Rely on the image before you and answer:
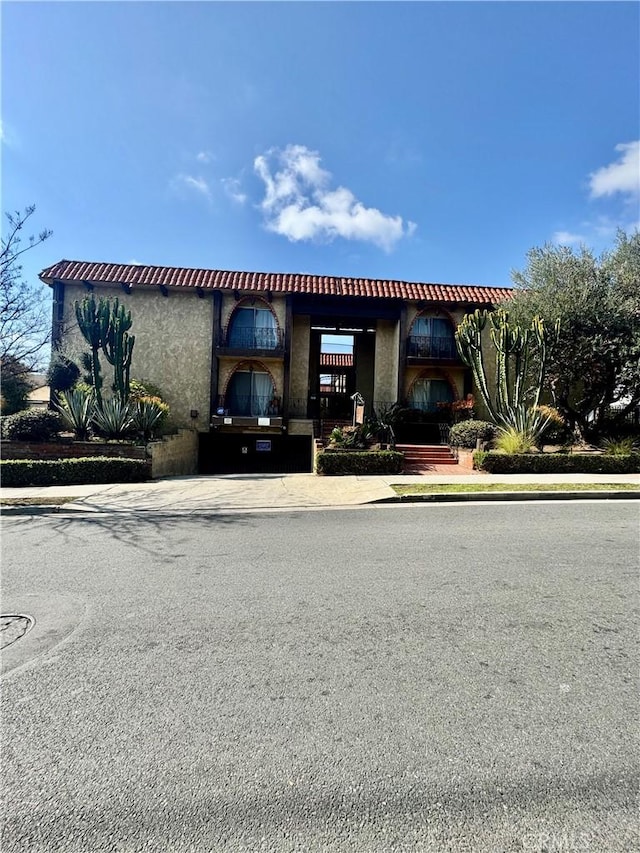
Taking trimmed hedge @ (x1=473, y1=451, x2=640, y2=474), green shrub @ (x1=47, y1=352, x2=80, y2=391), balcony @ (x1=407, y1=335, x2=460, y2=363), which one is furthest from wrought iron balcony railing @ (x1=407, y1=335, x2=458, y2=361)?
green shrub @ (x1=47, y1=352, x2=80, y2=391)

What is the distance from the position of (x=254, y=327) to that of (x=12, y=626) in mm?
15779

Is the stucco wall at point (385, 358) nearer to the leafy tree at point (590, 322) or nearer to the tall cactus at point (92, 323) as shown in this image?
the leafy tree at point (590, 322)

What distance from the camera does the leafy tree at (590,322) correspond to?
14.0 meters

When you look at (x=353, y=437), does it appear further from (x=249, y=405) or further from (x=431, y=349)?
(x=431, y=349)

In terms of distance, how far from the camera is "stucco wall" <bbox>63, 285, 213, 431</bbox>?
57.3ft

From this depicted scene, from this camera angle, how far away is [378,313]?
1822cm

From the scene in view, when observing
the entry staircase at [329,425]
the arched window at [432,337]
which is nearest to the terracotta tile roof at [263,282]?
the arched window at [432,337]

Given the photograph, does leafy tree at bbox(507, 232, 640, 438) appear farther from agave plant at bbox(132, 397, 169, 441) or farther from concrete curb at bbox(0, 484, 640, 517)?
agave plant at bbox(132, 397, 169, 441)

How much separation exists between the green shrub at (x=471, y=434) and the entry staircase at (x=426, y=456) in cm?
48

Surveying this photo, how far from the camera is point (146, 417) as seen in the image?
13.3 m

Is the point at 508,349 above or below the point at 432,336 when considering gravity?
below

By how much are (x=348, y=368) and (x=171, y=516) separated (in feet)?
67.0

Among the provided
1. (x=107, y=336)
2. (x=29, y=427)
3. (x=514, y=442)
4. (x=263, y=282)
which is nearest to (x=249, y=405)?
(x=263, y=282)

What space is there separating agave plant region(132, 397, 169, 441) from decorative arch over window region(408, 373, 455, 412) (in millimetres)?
10738
